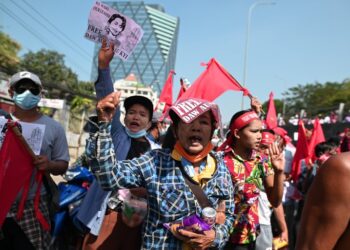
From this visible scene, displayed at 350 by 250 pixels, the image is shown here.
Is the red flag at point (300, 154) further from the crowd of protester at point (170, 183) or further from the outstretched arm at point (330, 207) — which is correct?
the outstretched arm at point (330, 207)

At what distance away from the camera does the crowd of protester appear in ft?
6.26

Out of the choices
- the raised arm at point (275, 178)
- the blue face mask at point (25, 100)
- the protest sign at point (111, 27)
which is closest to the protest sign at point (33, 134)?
the blue face mask at point (25, 100)

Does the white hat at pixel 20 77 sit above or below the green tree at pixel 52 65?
below

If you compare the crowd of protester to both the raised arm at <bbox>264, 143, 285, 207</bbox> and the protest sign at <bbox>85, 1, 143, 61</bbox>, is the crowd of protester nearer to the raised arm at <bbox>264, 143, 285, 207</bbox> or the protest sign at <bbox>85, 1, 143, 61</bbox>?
the raised arm at <bbox>264, 143, 285, 207</bbox>

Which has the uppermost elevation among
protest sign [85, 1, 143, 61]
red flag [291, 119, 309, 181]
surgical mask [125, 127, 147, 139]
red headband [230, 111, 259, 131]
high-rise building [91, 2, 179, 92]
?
high-rise building [91, 2, 179, 92]

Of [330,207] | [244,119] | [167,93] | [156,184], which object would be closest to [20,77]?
[156,184]

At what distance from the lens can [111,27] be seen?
2475 mm

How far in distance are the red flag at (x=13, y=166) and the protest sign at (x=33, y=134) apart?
6 cm

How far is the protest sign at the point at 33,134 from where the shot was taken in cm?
296

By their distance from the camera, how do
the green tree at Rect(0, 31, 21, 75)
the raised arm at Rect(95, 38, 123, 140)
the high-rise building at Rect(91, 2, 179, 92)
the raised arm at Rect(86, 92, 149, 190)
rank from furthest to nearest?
1. the high-rise building at Rect(91, 2, 179, 92)
2. the green tree at Rect(0, 31, 21, 75)
3. the raised arm at Rect(95, 38, 123, 140)
4. the raised arm at Rect(86, 92, 149, 190)

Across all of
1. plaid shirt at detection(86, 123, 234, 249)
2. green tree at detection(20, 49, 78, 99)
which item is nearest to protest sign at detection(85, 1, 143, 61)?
plaid shirt at detection(86, 123, 234, 249)

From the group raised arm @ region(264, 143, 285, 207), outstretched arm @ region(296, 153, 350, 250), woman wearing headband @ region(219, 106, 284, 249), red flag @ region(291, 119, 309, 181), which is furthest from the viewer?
red flag @ region(291, 119, 309, 181)

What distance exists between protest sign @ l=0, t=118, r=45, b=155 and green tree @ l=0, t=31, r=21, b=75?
25041mm

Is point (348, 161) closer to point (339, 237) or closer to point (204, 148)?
point (339, 237)
